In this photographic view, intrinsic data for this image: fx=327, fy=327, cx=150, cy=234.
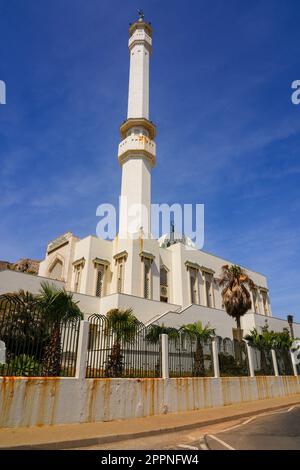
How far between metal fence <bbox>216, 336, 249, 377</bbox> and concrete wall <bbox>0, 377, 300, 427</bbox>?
1.00 meters

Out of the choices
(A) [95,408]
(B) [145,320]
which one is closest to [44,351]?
(A) [95,408]

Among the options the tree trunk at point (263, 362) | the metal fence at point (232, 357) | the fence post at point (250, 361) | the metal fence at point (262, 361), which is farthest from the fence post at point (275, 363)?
the metal fence at point (232, 357)

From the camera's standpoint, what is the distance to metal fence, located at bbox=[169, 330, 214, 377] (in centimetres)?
1146

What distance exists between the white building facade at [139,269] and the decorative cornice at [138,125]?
4 cm

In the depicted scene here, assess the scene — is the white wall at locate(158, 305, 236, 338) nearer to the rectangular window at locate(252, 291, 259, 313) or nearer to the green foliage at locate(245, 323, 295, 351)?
the green foliage at locate(245, 323, 295, 351)

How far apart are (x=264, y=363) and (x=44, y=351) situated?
1264 cm

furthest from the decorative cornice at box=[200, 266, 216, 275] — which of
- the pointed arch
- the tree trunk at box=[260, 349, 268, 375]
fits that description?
the tree trunk at box=[260, 349, 268, 375]

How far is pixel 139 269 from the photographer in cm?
2697

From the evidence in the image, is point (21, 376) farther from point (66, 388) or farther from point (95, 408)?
point (95, 408)

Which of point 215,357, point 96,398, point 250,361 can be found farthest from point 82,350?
point 250,361

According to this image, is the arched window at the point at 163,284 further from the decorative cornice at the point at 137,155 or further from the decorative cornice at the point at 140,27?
the decorative cornice at the point at 140,27

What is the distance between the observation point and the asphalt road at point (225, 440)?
593 centimetres

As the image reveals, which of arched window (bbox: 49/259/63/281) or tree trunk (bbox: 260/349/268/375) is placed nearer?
tree trunk (bbox: 260/349/268/375)

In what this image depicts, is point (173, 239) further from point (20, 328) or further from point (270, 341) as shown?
point (20, 328)
